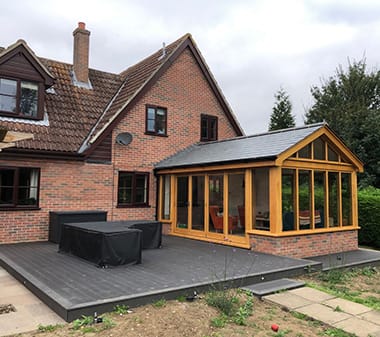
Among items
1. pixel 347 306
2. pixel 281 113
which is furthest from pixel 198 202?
pixel 281 113

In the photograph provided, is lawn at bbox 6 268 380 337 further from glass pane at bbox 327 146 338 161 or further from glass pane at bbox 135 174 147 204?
glass pane at bbox 135 174 147 204

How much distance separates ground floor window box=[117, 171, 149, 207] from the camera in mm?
12820

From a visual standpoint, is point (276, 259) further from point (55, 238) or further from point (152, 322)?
point (55, 238)

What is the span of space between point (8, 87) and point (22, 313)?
843cm

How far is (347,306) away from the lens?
5566 millimetres

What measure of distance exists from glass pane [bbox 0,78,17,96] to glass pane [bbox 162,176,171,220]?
19.3 feet

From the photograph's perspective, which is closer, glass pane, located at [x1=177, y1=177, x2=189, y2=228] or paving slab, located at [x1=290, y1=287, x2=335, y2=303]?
paving slab, located at [x1=290, y1=287, x2=335, y2=303]

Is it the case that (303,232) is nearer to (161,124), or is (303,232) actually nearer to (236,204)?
(236,204)

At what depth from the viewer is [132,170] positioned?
13023 mm

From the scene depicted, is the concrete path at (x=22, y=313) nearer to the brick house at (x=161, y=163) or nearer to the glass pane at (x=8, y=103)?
the brick house at (x=161, y=163)

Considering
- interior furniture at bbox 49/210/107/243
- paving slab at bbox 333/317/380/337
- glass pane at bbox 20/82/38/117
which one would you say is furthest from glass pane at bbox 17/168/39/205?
paving slab at bbox 333/317/380/337

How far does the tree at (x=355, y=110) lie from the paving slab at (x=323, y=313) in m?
14.8

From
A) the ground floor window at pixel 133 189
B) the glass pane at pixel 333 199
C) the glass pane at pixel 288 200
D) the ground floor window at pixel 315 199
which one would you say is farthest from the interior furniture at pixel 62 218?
the glass pane at pixel 333 199

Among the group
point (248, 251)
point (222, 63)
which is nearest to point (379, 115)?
point (222, 63)
